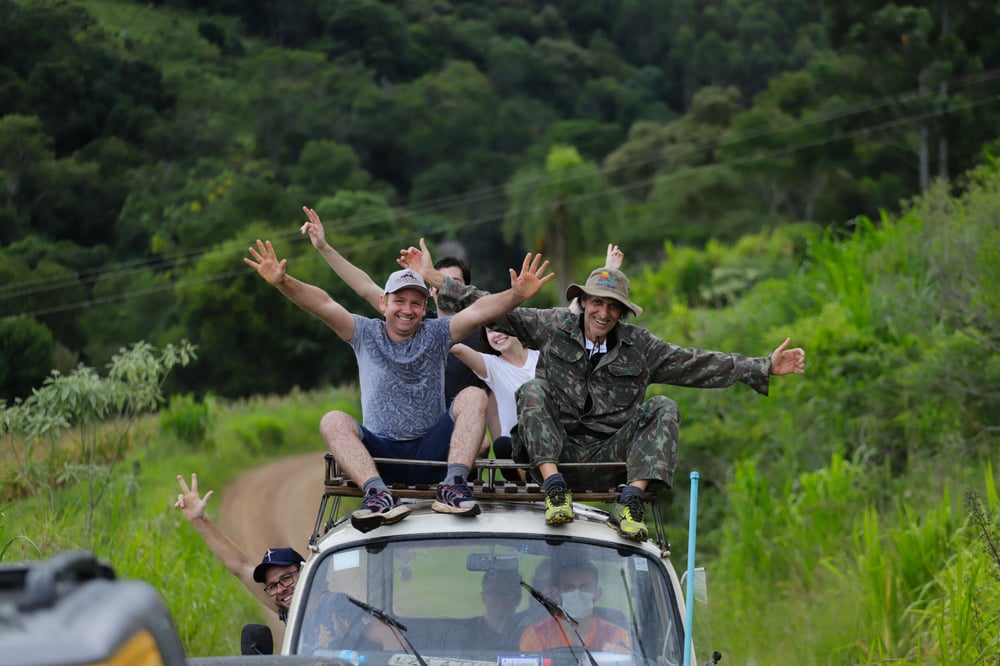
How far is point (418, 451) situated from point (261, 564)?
895 millimetres

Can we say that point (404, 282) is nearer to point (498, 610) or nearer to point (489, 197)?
point (498, 610)

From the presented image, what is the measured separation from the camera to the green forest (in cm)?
1224

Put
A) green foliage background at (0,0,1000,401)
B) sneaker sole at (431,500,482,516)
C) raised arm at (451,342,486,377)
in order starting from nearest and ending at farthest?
sneaker sole at (431,500,482,516)
raised arm at (451,342,486,377)
green foliage background at (0,0,1000,401)

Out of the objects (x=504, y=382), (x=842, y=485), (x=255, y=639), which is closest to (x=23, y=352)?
(x=842, y=485)

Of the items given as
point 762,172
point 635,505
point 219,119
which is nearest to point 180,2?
point 219,119

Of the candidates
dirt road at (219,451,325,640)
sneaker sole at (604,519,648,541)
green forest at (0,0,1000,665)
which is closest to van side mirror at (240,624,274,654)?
sneaker sole at (604,519,648,541)

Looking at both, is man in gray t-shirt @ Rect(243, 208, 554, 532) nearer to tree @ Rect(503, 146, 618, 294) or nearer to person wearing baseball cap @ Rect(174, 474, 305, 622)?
person wearing baseball cap @ Rect(174, 474, 305, 622)

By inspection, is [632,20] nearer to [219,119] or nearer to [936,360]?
[219,119]

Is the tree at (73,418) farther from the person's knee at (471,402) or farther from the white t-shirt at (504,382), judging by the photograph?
the person's knee at (471,402)

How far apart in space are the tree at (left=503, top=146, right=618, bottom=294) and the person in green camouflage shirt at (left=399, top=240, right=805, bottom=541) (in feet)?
169

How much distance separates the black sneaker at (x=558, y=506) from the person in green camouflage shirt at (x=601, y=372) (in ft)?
1.69

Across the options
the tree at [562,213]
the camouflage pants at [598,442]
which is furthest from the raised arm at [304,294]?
the tree at [562,213]

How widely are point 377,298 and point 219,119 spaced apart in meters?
55.2

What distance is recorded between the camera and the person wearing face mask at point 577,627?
18.6 feet
